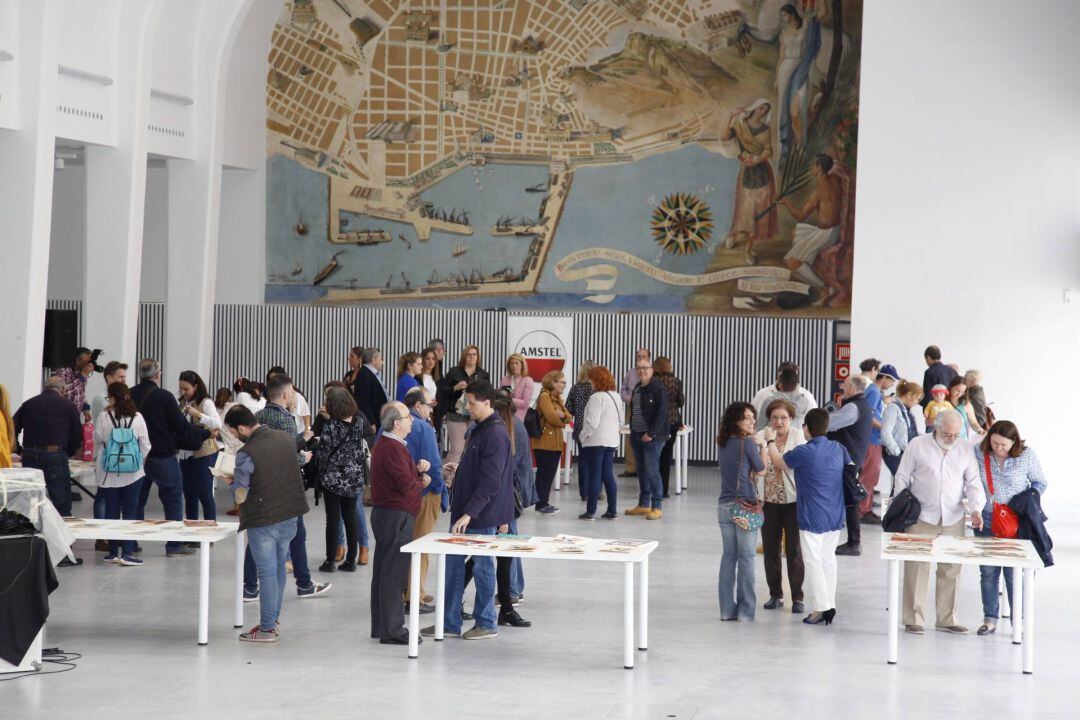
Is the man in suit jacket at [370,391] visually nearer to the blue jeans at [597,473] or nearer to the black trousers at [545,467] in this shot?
the black trousers at [545,467]

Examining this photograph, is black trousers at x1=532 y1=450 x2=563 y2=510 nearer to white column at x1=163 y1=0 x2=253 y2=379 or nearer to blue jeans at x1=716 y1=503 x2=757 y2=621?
blue jeans at x1=716 y1=503 x2=757 y2=621

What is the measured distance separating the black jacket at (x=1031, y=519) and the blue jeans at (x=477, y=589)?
3.31 m

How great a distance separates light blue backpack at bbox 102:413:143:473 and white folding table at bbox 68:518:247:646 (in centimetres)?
161

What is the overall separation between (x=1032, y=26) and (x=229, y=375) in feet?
37.9

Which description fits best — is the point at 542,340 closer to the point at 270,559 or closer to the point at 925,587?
the point at 925,587

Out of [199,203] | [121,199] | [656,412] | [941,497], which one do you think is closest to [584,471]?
[656,412]

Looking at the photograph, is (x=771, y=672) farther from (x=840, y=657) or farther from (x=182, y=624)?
(x=182, y=624)

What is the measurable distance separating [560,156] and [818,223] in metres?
3.76

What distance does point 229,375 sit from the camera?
2016 cm

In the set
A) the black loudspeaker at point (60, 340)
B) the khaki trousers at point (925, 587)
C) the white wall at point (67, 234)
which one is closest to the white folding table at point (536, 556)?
the khaki trousers at point (925, 587)

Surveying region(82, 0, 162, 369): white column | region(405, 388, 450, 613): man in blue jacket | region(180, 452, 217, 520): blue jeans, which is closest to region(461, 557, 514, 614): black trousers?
region(405, 388, 450, 613): man in blue jacket

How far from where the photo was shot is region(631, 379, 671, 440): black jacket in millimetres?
13688

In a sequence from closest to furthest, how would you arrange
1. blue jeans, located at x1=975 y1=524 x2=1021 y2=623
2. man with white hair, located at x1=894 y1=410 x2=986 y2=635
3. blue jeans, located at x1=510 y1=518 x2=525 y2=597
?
man with white hair, located at x1=894 y1=410 x2=986 y2=635
blue jeans, located at x1=975 y1=524 x2=1021 y2=623
blue jeans, located at x1=510 y1=518 x2=525 y2=597

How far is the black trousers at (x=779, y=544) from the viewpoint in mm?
A: 9594
